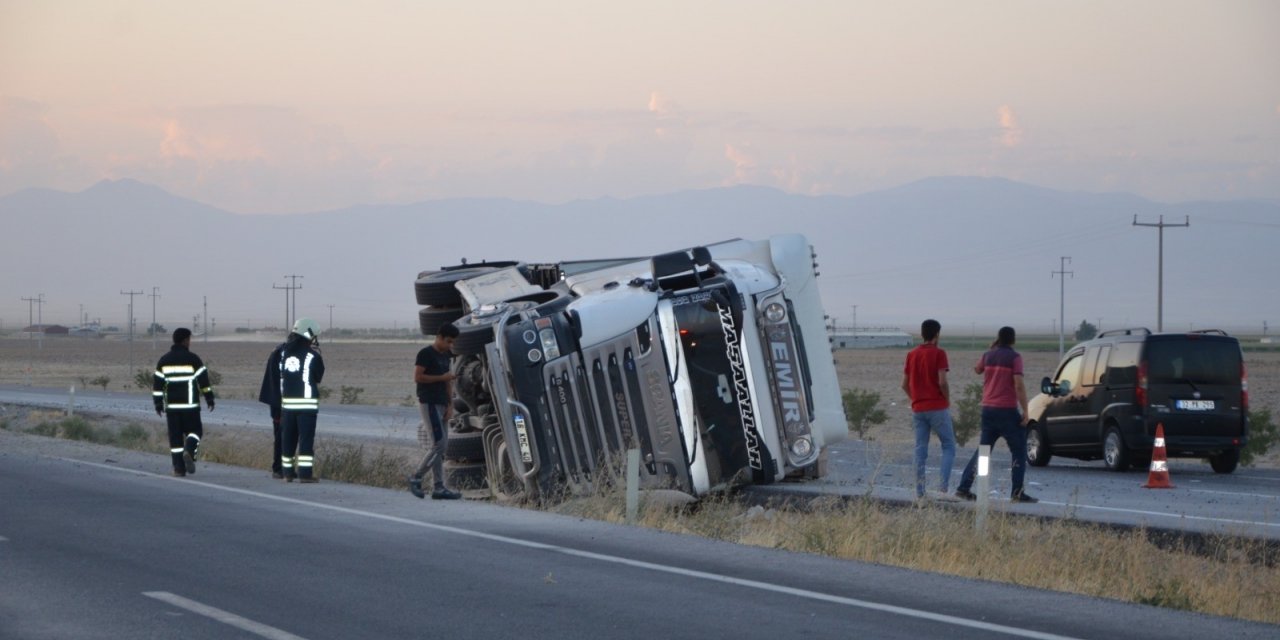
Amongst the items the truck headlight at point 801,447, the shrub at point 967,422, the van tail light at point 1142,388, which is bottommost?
the shrub at point 967,422

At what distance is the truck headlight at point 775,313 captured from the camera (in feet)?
49.3

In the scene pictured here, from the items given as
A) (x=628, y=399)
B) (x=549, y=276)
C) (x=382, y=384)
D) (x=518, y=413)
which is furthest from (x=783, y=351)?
(x=382, y=384)

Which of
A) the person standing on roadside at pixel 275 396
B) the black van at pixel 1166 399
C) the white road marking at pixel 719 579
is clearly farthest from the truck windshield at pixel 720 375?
the black van at pixel 1166 399

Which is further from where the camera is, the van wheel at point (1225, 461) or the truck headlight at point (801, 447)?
the van wheel at point (1225, 461)

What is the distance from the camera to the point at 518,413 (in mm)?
14445

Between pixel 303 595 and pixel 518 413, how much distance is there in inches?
207

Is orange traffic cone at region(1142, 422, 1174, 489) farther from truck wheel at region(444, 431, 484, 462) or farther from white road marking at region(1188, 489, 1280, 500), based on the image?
truck wheel at region(444, 431, 484, 462)

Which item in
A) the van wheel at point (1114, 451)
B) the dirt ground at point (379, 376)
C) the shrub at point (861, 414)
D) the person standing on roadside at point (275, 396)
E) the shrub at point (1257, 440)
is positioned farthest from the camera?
the dirt ground at point (379, 376)

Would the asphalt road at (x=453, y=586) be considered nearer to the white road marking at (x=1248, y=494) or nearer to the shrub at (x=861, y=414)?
the white road marking at (x=1248, y=494)

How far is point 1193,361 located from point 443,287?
10550 mm

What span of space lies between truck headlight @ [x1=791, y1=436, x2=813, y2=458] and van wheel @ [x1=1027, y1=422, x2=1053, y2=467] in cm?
944

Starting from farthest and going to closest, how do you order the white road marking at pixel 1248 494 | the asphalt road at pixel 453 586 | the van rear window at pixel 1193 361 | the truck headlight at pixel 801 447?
the van rear window at pixel 1193 361
the white road marking at pixel 1248 494
the truck headlight at pixel 801 447
the asphalt road at pixel 453 586

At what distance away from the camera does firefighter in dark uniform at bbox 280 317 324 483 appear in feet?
55.5

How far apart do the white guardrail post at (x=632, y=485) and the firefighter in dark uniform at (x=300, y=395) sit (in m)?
4.60
